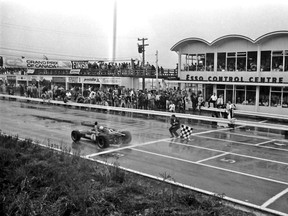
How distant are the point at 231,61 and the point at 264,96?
5426mm

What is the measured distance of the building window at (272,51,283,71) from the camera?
30.4m

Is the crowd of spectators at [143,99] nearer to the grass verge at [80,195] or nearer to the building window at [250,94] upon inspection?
the building window at [250,94]

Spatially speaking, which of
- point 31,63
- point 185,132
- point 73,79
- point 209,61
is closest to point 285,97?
point 209,61

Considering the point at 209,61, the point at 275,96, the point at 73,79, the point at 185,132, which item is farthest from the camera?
the point at 73,79

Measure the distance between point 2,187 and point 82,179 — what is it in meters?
1.97

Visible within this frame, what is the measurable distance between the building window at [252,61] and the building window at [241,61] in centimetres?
44

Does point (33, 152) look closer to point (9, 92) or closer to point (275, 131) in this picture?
point (275, 131)

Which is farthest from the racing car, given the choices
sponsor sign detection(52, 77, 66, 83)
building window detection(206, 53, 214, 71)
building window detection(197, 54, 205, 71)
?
sponsor sign detection(52, 77, 66, 83)

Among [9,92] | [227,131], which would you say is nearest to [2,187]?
[227,131]

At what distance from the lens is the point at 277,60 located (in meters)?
30.7

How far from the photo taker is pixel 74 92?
36781 millimetres

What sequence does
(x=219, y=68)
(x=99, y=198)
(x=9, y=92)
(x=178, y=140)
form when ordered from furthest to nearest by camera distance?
1. (x=9, y=92)
2. (x=219, y=68)
3. (x=178, y=140)
4. (x=99, y=198)

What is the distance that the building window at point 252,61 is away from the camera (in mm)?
32000

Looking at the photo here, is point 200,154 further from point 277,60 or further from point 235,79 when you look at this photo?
point 235,79
